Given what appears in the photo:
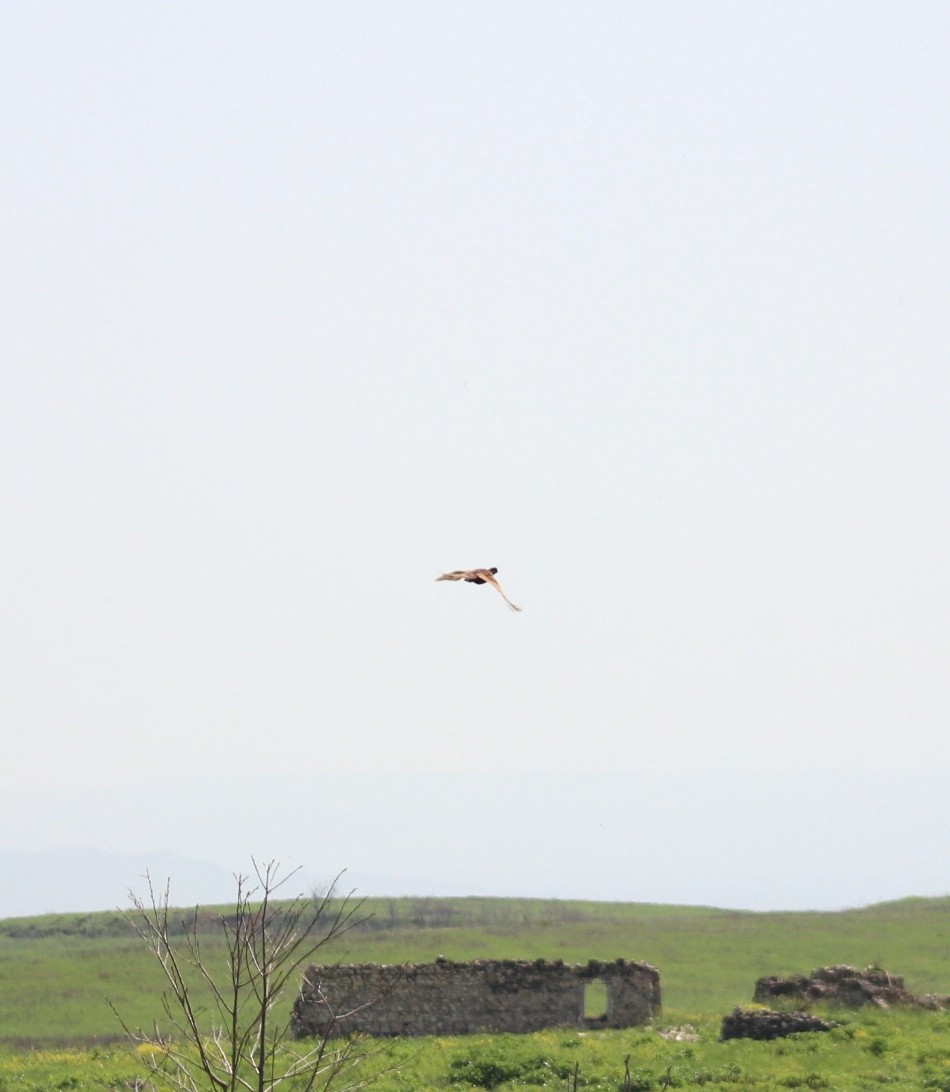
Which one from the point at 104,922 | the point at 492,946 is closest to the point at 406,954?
the point at 492,946

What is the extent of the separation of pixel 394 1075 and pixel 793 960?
29.5m

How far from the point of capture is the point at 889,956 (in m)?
59.0

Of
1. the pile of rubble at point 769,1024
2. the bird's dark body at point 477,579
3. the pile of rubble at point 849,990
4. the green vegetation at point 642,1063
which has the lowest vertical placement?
the green vegetation at point 642,1063

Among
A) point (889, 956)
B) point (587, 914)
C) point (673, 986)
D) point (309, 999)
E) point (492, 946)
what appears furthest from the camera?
point (587, 914)

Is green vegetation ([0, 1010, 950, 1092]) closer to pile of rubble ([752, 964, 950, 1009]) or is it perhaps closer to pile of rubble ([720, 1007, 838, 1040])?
pile of rubble ([720, 1007, 838, 1040])

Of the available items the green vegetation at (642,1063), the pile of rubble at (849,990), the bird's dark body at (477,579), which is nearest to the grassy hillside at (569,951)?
the pile of rubble at (849,990)

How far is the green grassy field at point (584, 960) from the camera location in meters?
33.6

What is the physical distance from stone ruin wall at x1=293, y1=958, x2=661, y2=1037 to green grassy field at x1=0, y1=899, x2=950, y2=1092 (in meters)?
1.54

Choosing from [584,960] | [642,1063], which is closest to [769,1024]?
[642,1063]

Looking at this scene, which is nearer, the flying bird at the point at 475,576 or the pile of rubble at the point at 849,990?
the flying bird at the point at 475,576

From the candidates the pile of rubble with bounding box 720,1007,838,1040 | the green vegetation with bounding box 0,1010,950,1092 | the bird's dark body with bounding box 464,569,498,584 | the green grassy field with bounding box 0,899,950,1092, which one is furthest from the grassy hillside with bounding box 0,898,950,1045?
the bird's dark body with bounding box 464,569,498,584

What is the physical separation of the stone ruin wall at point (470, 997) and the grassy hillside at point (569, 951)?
4054 mm

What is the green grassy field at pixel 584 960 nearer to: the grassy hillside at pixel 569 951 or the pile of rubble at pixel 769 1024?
the grassy hillside at pixel 569 951

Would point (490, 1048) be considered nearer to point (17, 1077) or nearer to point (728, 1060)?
point (728, 1060)
